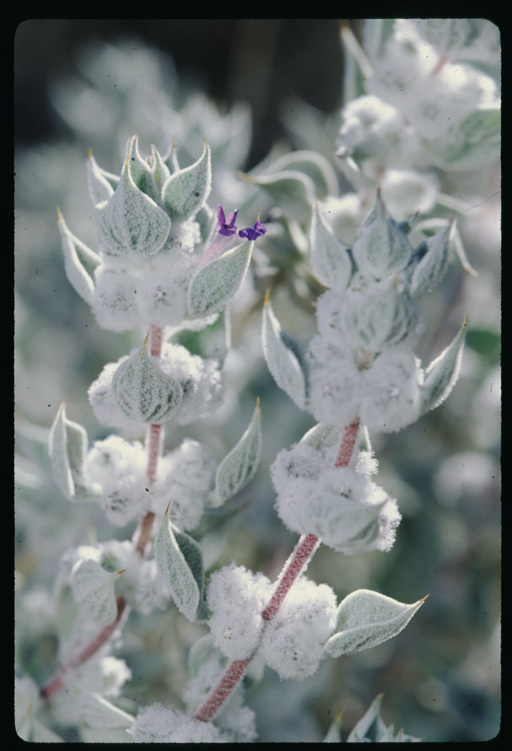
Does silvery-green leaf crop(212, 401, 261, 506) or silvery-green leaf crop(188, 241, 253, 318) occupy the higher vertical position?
silvery-green leaf crop(188, 241, 253, 318)

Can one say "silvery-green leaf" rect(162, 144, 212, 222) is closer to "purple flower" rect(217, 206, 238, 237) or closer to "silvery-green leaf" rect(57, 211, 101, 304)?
"purple flower" rect(217, 206, 238, 237)

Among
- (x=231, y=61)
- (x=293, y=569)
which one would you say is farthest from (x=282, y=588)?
(x=231, y=61)

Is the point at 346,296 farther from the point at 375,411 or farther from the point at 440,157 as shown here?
the point at 440,157

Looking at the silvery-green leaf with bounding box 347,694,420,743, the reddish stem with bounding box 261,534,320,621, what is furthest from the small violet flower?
the silvery-green leaf with bounding box 347,694,420,743

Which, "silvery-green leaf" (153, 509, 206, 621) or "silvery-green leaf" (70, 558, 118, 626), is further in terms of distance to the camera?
"silvery-green leaf" (70, 558, 118, 626)

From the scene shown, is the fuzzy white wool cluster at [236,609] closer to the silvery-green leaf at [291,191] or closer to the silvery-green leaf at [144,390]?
the silvery-green leaf at [144,390]
